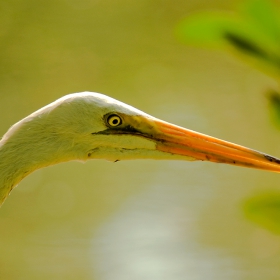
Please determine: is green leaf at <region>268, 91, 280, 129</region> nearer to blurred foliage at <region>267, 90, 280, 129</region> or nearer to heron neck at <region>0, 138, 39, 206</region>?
blurred foliage at <region>267, 90, 280, 129</region>

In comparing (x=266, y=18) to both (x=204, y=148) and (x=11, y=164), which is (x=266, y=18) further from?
(x=11, y=164)

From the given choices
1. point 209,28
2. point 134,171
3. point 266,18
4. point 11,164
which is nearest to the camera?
point 11,164

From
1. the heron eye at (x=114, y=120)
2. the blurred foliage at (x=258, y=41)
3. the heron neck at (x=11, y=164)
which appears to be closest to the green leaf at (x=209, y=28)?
the blurred foliage at (x=258, y=41)

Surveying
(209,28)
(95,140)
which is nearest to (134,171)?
(209,28)

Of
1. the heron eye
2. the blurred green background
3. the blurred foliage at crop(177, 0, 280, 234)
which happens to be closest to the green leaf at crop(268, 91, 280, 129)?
the blurred foliage at crop(177, 0, 280, 234)

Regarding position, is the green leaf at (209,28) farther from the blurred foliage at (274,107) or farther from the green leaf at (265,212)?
the green leaf at (265,212)

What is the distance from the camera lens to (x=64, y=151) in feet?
3.66

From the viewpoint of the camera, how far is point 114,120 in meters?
1.10

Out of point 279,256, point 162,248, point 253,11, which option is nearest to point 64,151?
point 253,11

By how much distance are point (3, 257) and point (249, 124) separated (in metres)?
1.79

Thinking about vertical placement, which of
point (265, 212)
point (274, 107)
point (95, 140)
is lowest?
point (265, 212)

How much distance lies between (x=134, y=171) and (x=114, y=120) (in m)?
2.05

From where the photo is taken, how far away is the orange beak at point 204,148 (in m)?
1.13

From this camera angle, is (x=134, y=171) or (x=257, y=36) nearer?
(x=257, y=36)
